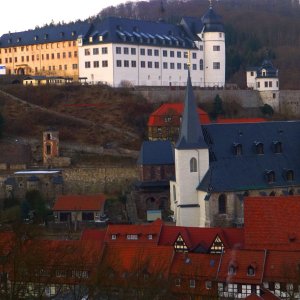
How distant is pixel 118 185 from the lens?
6062 cm

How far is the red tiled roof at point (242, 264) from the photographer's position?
3931 cm

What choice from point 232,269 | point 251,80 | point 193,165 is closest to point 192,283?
point 232,269

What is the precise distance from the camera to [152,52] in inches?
3324

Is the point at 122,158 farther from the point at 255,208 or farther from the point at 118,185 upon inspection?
the point at 255,208

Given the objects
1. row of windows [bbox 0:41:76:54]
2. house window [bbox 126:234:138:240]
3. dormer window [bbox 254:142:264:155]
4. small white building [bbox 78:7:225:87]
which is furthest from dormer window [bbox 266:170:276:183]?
row of windows [bbox 0:41:76:54]

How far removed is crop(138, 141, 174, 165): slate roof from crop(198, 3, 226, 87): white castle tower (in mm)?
29684

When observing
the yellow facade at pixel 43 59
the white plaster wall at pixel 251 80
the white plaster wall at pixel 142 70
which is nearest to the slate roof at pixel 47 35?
the yellow facade at pixel 43 59

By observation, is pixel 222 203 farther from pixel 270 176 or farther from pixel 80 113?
pixel 80 113

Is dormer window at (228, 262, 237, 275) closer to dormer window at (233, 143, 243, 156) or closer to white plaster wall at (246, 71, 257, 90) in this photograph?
dormer window at (233, 143, 243, 156)

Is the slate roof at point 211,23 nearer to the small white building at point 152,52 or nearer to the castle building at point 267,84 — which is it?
the small white building at point 152,52

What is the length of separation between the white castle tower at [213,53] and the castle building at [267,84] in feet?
11.9

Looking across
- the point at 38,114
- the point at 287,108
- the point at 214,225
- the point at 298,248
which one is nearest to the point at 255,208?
the point at 298,248

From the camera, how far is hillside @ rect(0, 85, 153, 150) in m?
70.9

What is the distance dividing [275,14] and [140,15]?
31.6m
